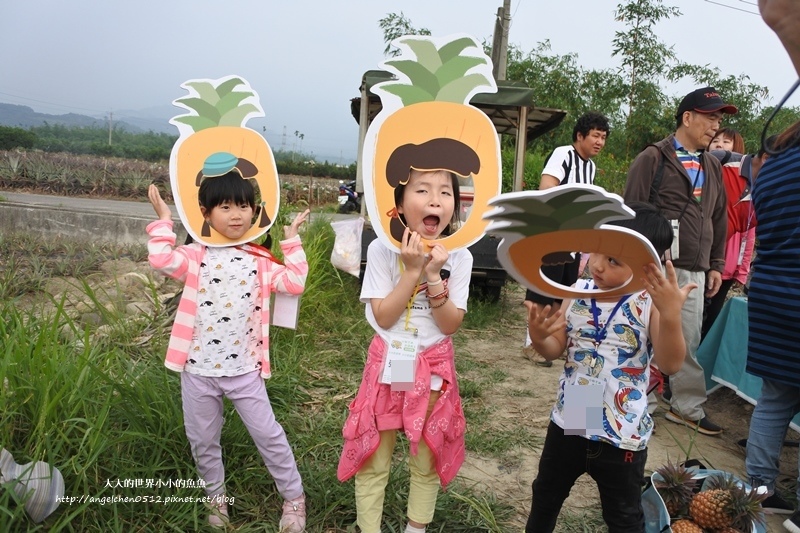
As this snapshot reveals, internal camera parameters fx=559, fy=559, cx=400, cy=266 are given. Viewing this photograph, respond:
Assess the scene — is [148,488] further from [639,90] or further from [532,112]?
[639,90]

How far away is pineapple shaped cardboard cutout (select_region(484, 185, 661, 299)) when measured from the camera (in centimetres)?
138

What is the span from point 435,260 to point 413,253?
3.1 inches

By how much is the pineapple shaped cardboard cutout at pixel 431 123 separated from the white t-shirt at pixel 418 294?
0.11 m

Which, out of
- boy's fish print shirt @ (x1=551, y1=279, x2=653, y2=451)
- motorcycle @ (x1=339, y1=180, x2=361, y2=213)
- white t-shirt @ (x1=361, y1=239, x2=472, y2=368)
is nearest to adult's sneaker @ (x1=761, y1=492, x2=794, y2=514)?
boy's fish print shirt @ (x1=551, y1=279, x2=653, y2=451)

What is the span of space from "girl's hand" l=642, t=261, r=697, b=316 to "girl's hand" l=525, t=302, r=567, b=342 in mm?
282

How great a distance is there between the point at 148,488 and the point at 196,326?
63 cm

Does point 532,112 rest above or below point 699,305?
above

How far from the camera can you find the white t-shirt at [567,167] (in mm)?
3662

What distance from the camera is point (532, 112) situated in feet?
21.8

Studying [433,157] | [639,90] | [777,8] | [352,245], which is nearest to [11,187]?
[352,245]

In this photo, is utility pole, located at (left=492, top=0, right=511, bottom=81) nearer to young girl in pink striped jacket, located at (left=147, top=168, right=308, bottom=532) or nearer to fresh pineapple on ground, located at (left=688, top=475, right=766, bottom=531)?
young girl in pink striped jacket, located at (left=147, top=168, right=308, bottom=532)

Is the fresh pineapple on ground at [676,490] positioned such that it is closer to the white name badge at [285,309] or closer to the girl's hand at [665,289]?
the girl's hand at [665,289]

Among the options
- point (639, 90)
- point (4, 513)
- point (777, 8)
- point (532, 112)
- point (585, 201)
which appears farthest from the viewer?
point (639, 90)

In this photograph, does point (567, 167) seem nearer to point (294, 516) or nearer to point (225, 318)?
point (225, 318)
